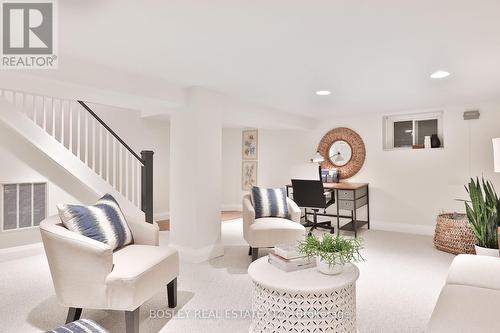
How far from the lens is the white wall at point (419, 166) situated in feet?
14.3

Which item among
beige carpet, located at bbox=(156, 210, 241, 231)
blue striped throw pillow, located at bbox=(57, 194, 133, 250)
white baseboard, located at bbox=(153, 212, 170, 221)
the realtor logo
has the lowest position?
beige carpet, located at bbox=(156, 210, 241, 231)

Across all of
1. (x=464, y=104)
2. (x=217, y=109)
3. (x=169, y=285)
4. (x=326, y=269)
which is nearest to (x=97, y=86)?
(x=217, y=109)

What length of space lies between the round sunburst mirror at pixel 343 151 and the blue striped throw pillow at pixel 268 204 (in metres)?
2.19

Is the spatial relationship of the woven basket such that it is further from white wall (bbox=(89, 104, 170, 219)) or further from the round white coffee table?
white wall (bbox=(89, 104, 170, 219))

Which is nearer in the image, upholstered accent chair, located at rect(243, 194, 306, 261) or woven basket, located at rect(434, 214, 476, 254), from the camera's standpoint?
upholstered accent chair, located at rect(243, 194, 306, 261)

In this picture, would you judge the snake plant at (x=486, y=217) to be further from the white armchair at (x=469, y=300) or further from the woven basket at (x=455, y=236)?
the white armchair at (x=469, y=300)

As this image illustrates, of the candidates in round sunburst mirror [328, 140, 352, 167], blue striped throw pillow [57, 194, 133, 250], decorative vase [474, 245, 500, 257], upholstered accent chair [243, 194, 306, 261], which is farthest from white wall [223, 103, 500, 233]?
blue striped throw pillow [57, 194, 133, 250]

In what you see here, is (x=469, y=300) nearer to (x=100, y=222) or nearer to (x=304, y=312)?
(x=304, y=312)

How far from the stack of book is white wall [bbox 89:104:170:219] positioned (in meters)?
4.18

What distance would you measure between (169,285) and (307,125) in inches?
163

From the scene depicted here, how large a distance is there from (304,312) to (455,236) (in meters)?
2.99

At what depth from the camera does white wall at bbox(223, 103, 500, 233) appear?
4.37m

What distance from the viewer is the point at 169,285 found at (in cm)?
234

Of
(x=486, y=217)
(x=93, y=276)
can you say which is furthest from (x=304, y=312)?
(x=486, y=217)
